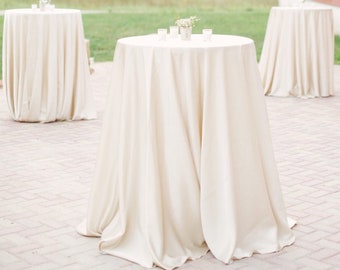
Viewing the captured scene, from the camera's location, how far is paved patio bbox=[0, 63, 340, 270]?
154 inches

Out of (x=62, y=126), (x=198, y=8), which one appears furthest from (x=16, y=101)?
(x=198, y=8)

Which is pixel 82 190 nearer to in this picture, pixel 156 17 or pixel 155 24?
pixel 155 24

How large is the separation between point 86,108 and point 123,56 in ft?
11.8

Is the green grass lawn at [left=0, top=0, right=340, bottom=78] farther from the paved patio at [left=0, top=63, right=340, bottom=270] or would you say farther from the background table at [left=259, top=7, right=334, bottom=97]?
the paved patio at [left=0, top=63, right=340, bottom=270]

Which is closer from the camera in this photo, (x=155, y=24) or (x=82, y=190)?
(x=82, y=190)

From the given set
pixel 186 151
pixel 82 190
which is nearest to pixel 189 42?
pixel 186 151

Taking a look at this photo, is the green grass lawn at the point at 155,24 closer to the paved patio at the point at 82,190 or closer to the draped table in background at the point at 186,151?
the paved patio at the point at 82,190

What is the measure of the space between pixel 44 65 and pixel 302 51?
10.4 feet

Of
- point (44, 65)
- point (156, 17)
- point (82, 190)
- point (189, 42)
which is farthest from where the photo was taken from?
point (156, 17)

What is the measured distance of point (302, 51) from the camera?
8.80 m

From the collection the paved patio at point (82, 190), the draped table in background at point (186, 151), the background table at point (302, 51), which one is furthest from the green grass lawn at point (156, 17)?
the draped table in background at point (186, 151)

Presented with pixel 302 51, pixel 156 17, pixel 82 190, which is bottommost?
pixel 156 17

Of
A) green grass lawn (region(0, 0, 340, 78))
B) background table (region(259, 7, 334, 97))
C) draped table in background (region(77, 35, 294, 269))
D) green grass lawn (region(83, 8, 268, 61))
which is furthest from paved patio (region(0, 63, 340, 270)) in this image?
green grass lawn (region(83, 8, 268, 61))

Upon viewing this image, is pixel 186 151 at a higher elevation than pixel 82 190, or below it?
higher
